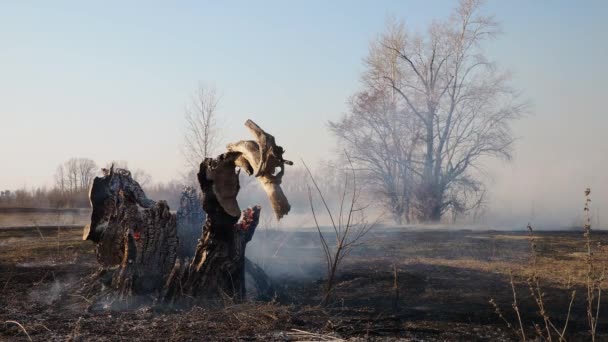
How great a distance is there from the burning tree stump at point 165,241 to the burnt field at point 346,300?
392mm

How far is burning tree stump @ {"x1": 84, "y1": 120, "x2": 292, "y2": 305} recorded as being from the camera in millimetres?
7418

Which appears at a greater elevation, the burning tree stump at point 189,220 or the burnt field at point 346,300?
the burning tree stump at point 189,220

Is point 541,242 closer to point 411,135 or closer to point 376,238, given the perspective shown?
point 376,238

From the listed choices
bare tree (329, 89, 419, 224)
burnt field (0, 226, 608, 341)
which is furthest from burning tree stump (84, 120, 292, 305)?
bare tree (329, 89, 419, 224)

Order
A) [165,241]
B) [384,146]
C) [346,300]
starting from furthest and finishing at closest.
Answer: [384,146] → [346,300] → [165,241]

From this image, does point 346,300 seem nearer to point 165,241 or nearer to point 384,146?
point 165,241

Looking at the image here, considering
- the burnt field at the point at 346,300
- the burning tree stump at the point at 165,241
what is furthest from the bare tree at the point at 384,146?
the burning tree stump at the point at 165,241

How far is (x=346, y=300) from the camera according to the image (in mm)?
8281

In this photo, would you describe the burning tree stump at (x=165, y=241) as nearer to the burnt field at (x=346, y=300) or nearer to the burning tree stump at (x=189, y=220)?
the burnt field at (x=346, y=300)

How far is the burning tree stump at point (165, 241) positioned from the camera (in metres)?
7.42

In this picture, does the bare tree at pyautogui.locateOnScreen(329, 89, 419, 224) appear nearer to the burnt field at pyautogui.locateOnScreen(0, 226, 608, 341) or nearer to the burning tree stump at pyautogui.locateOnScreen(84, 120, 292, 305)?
the burnt field at pyautogui.locateOnScreen(0, 226, 608, 341)

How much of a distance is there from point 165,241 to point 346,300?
263 cm

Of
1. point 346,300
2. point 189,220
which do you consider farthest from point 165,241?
point 346,300

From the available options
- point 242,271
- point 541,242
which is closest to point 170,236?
point 242,271
